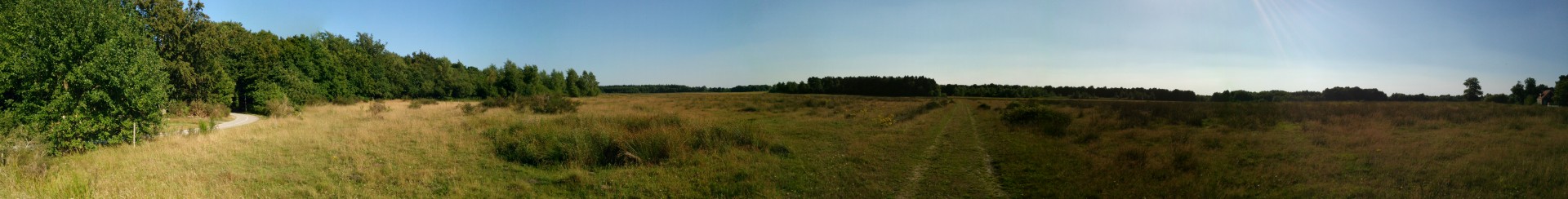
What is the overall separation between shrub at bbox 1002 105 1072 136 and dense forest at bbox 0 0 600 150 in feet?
75.9

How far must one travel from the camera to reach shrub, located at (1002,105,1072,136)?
17.1m

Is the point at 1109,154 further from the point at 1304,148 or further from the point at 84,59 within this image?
the point at 84,59

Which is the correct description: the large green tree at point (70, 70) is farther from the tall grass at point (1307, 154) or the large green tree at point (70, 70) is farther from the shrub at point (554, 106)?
the tall grass at point (1307, 154)

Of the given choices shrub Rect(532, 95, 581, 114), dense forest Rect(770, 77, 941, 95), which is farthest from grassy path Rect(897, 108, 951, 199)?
shrub Rect(532, 95, 581, 114)

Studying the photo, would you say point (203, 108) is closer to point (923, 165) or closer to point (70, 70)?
point (70, 70)

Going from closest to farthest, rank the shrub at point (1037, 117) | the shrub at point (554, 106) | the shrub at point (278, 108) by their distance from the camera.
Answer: the shrub at point (1037, 117) < the shrub at point (278, 108) < the shrub at point (554, 106)

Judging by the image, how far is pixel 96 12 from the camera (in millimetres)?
12953

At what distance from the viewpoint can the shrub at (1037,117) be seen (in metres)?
17.1

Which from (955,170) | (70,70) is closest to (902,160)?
(955,170)

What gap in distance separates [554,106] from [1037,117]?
23.8 m

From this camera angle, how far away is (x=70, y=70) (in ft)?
41.9

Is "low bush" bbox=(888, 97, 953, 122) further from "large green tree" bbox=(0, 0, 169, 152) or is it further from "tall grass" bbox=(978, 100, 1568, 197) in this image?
"large green tree" bbox=(0, 0, 169, 152)

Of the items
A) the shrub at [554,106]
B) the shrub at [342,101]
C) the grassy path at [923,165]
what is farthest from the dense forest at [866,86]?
the shrub at [342,101]

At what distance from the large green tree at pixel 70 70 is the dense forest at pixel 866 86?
24069 millimetres
